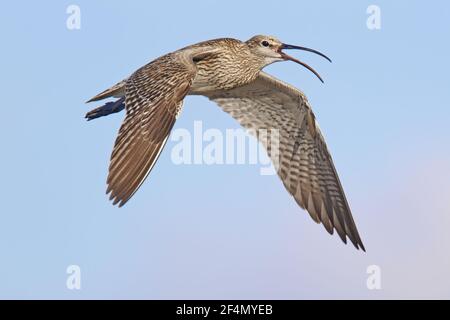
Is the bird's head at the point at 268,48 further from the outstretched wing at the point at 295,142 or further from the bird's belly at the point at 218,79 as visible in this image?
the outstretched wing at the point at 295,142

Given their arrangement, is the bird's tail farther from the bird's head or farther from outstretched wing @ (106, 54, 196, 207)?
the bird's head

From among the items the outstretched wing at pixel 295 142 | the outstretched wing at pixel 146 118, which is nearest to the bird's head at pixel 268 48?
the outstretched wing at pixel 295 142

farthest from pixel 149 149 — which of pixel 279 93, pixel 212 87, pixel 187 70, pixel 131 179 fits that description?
pixel 279 93

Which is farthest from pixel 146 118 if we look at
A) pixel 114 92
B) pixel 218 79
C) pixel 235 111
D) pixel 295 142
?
pixel 295 142

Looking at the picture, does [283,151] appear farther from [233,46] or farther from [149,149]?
[149,149]

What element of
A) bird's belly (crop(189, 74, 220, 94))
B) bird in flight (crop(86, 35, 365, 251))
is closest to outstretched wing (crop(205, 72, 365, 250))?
bird in flight (crop(86, 35, 365, 251))
